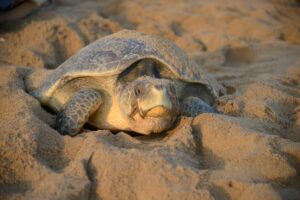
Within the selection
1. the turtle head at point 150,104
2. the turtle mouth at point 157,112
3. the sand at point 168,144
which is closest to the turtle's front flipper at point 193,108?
the sand at point 168,144

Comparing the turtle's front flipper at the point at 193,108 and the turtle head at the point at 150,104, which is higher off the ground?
the turtle head at the point at 150,104

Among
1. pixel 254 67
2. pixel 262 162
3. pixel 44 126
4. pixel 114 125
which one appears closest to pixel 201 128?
pixel 262 162

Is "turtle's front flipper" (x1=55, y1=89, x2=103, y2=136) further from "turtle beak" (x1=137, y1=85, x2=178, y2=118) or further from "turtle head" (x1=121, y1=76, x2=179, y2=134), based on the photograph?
"turtle beak" (x1=137, y1=85, x2=178, y2=118)

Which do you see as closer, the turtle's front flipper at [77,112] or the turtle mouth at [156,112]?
the turtle mouth at [156,112]

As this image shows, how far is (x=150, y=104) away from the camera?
2107 mm

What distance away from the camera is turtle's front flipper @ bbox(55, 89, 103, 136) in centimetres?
228

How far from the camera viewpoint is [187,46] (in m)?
4.63

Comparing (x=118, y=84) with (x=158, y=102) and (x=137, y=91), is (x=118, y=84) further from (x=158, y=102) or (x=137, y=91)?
(x=158, y=102)

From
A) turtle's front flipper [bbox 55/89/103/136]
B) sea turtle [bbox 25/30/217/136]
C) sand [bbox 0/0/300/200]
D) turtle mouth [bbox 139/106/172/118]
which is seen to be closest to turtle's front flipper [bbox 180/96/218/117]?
sea turtle [bbox 25/30/217/136]

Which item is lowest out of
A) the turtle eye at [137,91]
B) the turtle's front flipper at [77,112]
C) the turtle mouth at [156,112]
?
the turtle's front flipper at [77,112]

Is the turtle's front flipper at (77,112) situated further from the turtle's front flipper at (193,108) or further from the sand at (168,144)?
the turtle's front flipper at (193,108)

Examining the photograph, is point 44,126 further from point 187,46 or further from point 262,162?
point 187,46

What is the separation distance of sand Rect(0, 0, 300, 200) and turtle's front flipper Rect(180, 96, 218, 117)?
194mm

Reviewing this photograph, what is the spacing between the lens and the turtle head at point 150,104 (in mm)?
2094
